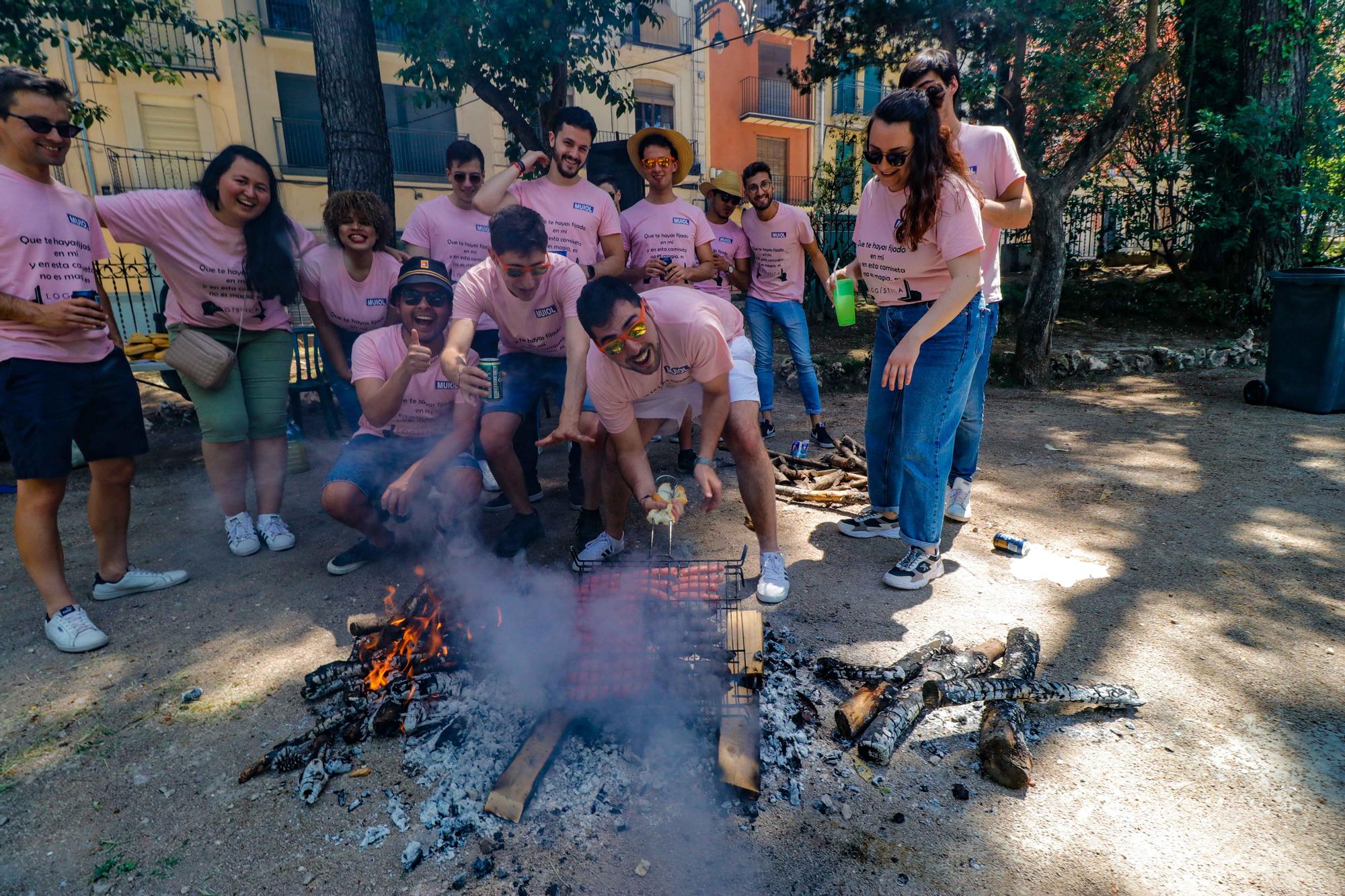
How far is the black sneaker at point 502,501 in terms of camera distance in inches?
185

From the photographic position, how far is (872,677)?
9.02 feet

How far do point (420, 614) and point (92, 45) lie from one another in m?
6.68

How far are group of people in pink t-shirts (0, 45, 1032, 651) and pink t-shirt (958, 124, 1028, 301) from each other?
0.01 m

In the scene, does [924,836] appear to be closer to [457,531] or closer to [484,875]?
[484,875]

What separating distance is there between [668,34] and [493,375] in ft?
72.8

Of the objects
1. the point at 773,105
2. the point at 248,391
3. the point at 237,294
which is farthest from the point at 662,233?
the point at 773,105

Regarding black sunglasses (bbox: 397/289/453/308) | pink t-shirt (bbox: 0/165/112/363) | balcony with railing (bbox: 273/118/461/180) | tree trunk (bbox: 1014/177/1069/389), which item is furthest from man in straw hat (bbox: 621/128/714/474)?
balcony with railing (bbox: 273/118/461/180)

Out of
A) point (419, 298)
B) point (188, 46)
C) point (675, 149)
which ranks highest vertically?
point (188, 46)

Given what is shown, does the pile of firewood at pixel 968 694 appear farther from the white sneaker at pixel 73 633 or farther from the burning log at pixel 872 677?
the white sneaker at pixel 73 633

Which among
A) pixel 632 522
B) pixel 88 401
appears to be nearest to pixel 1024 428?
pixel 632 522

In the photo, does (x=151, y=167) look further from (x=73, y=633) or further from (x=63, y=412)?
(x=73, y=633)

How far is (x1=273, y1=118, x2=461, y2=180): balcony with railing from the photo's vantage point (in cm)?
1775

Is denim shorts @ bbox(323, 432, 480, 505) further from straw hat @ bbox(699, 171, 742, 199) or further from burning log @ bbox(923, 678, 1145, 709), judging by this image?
straw hat @ bbox(699, 171, 742, 199)

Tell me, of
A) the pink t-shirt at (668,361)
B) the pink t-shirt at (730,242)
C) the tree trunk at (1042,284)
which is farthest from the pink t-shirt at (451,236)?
the tree trunk at (1042,284)
